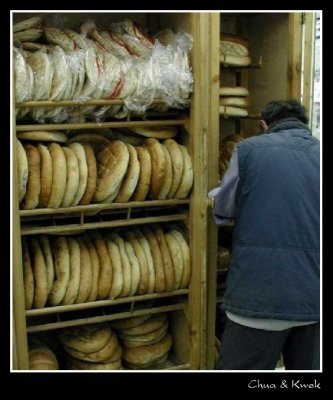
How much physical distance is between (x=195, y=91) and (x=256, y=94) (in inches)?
26.7

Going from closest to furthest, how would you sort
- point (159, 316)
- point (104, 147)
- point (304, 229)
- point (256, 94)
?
1. point (304, 229)
2. point (104, 147)
3. point (159, 316)
4. point (256, 94)

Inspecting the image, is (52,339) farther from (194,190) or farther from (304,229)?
(304,229)

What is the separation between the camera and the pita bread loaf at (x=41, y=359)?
2.15m

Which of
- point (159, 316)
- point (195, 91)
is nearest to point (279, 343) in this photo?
point (159, 316)

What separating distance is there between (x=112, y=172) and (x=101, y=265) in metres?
0.42

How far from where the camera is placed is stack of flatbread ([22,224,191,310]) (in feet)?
6.77

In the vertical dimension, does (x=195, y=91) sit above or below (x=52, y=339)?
above

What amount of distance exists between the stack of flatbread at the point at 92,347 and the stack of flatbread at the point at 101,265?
24 cm

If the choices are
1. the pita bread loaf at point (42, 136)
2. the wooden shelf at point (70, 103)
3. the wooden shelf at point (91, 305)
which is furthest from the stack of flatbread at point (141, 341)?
the wooden shelf at point (70, 103)

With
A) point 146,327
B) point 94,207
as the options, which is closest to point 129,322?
point 146,327

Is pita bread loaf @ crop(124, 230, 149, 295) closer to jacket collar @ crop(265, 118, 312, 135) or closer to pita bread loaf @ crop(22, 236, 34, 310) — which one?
pita bread loaf @ crop(22, 236, 34, 310)

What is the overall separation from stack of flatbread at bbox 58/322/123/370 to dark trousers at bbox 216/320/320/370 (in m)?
0.63

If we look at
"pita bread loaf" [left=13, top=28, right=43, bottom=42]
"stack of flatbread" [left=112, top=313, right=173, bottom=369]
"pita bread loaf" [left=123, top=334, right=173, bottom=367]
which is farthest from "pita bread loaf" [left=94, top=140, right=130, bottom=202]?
"pita bread loaf" [left=123, top=334, right=173, bottom=367]

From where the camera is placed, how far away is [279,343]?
1798 mm
